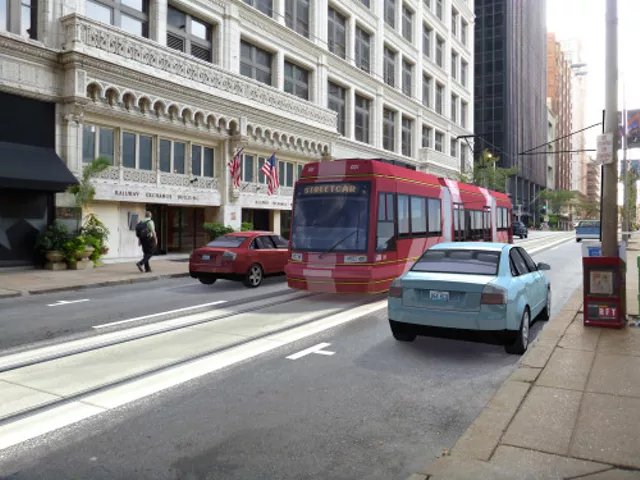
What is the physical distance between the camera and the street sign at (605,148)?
8.95 m

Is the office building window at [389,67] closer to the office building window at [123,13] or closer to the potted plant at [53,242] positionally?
the office building window at [123,13]

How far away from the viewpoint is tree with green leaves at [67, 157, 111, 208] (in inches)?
768

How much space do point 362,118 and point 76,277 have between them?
91.1 ft

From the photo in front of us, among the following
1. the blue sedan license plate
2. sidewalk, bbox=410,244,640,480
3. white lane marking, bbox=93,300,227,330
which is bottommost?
sidewalk, bbox=410,244,640,480

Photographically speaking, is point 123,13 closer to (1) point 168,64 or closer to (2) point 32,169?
(1) point 168,64

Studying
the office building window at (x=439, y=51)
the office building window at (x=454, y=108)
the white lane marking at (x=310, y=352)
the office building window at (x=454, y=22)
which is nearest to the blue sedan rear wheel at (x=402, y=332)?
the white lane marking at (x=310, y=352)

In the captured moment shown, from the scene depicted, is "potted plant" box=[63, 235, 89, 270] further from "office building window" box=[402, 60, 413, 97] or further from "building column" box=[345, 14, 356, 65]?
"office building window" box=[402, 60, 413, 97]

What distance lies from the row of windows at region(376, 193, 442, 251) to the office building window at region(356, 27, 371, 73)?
25.8 meters

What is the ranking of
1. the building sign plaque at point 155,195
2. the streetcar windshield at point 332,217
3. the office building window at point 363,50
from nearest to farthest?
the streetcar windshield at point 332,217
the building sign plaque at point 155,195
the office building window at point 363,50

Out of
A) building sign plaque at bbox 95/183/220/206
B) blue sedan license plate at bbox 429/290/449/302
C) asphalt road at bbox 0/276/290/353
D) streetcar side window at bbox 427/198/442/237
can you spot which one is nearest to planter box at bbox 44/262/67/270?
building sign plaque at bbox 95/183/220/206

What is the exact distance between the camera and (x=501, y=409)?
4.92 m

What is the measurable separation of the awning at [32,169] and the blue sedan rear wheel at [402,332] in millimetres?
14312

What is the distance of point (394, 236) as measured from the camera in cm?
1255

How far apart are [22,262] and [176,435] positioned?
55.0 ft
